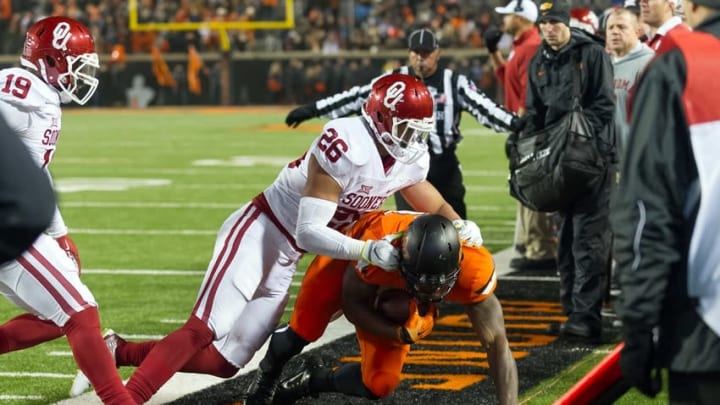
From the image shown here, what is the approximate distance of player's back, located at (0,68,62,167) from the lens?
184 inches

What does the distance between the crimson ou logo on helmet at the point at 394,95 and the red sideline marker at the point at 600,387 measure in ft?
5.69

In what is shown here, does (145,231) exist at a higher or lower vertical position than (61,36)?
lower

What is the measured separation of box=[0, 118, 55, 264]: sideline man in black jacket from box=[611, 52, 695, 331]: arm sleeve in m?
1.14

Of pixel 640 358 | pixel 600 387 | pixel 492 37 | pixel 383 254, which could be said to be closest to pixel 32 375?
pixel 383 254

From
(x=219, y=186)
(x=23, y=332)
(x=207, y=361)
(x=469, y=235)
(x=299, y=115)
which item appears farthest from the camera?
(x=219, y=186)

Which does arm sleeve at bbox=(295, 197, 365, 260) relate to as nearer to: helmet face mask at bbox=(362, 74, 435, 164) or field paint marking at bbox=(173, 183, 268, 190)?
helmet face mask at bbox=(362, 74, 435, 164)

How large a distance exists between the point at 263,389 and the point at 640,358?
2.50m

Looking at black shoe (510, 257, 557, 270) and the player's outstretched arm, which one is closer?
the player's outstretched arm

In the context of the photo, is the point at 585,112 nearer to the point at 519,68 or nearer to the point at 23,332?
the point at 519,68

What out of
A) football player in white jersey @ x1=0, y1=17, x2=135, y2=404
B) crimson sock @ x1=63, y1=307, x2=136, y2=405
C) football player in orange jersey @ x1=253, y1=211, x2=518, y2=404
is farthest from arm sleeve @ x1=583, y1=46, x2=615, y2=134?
crimson sock @ x1=63, y1=307, x2=136, y2=405

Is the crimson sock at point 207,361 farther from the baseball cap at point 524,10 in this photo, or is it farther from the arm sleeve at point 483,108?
the baseball cap at point 524,10

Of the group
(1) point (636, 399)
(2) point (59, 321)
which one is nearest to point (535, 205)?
(1) point (636, 399)

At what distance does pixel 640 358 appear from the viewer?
266cm

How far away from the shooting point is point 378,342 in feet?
15.1
